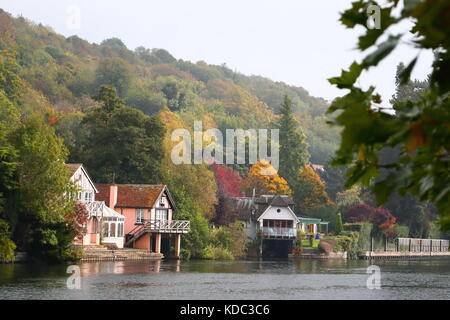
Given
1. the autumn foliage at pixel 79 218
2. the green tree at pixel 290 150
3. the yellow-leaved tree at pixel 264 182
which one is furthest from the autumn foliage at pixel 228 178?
the autumn foliage at pixel 79 218

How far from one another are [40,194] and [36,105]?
156ft

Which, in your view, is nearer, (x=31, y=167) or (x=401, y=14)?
(x=401, y=14)

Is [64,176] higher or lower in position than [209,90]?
lower

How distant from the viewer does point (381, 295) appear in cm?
3050

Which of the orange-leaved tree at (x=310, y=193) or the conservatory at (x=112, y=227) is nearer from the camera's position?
the conservatory at (x=112, y=227)

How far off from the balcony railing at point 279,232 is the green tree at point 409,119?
6213cm

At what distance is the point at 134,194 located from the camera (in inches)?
2147

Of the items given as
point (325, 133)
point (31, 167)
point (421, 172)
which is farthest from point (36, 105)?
point (421, 172)

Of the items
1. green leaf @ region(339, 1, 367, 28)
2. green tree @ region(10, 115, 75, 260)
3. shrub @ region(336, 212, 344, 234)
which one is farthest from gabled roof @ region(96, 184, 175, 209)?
green leaf @ region(339, 1, 367, 28)

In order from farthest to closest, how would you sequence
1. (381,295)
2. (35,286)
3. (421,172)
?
(381,295) → (35,286) → (421,172)

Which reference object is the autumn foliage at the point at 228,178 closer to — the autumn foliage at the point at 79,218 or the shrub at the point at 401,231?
the shrub at the point at 401,231

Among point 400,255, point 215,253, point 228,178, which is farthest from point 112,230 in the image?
point 400,255

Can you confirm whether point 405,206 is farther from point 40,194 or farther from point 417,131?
point 417,131

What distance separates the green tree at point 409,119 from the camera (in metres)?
2.07
